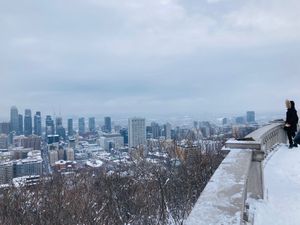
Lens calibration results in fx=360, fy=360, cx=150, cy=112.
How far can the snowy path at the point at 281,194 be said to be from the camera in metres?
4.95

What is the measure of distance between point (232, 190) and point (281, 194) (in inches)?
130

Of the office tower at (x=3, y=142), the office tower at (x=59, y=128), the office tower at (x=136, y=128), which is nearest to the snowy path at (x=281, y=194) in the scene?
the office tower at (x=136, y=128)

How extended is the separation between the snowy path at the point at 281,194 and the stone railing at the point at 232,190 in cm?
30

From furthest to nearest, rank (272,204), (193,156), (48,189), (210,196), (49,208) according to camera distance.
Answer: (48,189), (49,208), (193,156), (272,204), (210,196)

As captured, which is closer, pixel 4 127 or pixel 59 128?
pixel 4 127

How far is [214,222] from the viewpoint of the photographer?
2.57 m

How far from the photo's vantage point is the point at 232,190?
340cm

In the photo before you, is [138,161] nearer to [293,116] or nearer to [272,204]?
[293,116]

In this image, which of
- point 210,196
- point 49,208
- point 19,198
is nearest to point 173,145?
point 49,208

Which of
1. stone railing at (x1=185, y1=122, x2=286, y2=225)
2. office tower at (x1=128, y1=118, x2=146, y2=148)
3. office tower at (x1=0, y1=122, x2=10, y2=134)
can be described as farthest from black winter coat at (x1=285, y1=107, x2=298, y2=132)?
office tower at (x1=0, y1=122, x2=10, y2=134)

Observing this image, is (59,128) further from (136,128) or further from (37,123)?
(136,128)

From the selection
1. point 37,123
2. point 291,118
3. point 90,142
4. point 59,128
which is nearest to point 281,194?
point 291,118

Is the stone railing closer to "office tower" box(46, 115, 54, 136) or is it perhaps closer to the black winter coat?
the black winter coat

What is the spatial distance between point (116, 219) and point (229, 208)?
1477 centimetres
